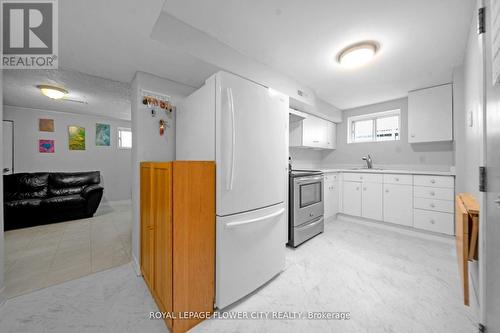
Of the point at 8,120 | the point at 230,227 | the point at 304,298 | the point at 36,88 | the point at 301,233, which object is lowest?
the point at 304,298

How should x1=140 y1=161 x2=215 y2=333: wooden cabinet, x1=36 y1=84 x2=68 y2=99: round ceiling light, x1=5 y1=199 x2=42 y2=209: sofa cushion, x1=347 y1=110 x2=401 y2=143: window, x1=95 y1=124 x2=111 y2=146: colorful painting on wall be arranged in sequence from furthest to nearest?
x1=95 y1=124 x2=111 y2=146: colorful painting on wall → x1=347 y1=110 x2=401 y2=143: window → x1=5 y1=199 x2=42 y2=209: sofa cushion → x1=36 y1=84 x2=68 y2=99: round ceiling light → x1=140 y1=161 x2=215 y2=333: wooden cabinet

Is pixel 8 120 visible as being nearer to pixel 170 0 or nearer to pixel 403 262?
pixel 170 0

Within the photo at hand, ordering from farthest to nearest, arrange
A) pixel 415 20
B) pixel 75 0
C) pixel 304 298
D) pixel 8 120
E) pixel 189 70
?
pixel 8 120 → pixel 189 70 → pixel 415 20 → pixel 304 298 → pixel 75 0

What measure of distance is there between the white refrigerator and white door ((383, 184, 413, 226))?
2.35 meters

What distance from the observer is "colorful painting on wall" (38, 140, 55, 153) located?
426 centimetres

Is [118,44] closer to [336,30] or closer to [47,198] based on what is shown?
[336,30]

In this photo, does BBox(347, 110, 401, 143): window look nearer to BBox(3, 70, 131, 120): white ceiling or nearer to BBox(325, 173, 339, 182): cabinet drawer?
BBox(325, 173, 339, 182): cabinet drawer

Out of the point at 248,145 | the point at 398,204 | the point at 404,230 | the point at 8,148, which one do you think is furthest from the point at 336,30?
the point at 8,148

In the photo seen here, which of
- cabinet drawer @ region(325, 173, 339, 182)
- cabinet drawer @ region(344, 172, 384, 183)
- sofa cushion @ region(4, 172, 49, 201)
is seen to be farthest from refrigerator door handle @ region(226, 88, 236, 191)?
sofa cushion @ region(4, 172, 49, 201)

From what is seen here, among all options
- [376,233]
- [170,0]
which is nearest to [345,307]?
[376,233]

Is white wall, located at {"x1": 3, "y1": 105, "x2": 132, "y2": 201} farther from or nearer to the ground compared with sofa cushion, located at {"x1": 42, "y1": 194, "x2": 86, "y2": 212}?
farther from the ground

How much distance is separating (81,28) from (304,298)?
9.11ft

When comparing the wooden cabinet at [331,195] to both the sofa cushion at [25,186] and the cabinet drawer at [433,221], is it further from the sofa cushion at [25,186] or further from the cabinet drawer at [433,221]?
the sofa cushion at [25,186]

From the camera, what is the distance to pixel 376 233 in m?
3.01
